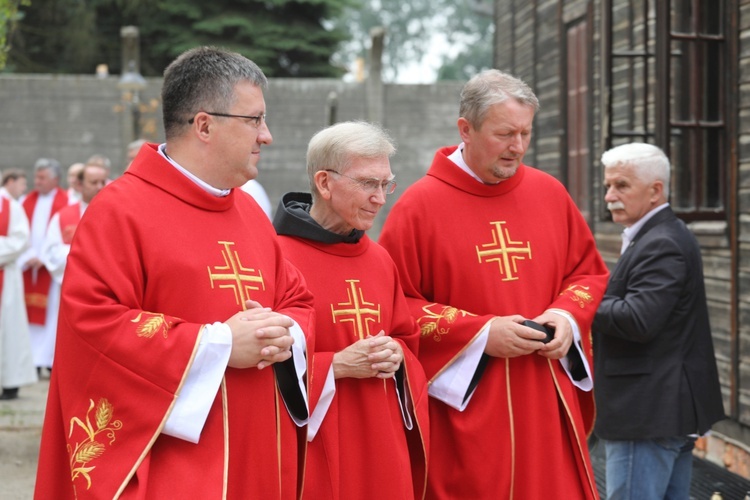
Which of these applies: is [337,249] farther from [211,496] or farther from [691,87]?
[691,87]

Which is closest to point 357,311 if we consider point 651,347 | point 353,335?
point 353,335

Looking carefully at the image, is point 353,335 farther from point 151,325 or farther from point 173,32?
point 173,32

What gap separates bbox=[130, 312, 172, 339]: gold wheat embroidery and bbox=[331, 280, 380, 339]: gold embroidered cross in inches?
33.6

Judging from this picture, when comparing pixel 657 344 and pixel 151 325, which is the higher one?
pixel 151 325

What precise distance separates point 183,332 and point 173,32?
2728 cm

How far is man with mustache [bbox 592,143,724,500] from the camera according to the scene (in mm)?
4746

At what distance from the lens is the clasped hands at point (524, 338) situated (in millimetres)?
4176

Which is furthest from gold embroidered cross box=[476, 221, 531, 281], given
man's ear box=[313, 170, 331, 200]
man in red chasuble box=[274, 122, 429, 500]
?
man's ear box=[313, 170, 331, 200]

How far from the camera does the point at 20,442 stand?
8.31 metres

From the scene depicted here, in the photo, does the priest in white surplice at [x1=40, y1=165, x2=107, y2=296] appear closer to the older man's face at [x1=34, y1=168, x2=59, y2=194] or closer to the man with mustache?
the older man's face at [x1=34, y1=168, x2=59, y2=194]

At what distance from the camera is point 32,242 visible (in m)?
11.5

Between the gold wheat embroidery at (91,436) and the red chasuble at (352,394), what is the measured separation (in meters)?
0.81

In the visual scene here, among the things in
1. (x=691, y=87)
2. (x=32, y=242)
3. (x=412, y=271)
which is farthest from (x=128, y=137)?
(x=412, y=271)

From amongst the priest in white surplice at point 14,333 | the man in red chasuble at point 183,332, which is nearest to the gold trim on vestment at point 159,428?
the man in red chasuble at point 183,332
